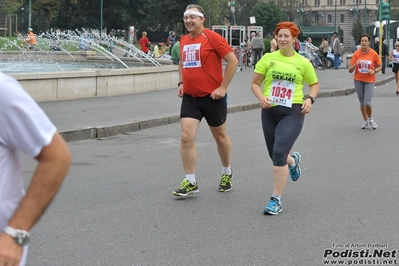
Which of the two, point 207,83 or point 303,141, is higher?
point 207,83

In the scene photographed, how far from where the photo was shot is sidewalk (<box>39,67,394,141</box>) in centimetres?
1390

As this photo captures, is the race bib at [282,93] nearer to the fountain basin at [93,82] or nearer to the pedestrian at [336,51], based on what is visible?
the fountain basin at [93,82]

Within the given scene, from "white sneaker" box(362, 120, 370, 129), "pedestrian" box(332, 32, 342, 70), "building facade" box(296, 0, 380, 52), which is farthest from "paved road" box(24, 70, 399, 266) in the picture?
"building facade" box(296, 0, 380, 52)

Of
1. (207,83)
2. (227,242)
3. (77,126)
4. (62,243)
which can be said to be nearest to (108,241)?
(62,243)

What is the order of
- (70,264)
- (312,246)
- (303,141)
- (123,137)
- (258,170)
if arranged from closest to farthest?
1. (70,264)
2. (312,246)
3. (258,170)
4. (303,141)
5. (123,137)

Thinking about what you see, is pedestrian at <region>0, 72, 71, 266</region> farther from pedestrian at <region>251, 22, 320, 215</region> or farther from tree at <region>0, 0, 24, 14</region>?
tree at <region>0, 0, 24, 14</region>

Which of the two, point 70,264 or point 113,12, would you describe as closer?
point 70,264

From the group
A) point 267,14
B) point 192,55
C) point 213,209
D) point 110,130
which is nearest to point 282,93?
point 192,55

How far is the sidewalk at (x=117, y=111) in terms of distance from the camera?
13895mm

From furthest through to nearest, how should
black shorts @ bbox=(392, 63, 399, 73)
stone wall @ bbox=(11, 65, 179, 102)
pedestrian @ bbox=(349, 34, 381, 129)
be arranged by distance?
black shorts @ bbox=(392, 63, 399, 73) < stone wall @ bbox=(11, 65, 179, 102) < pedestrian @ bbox=(349, 34, 381, 129)

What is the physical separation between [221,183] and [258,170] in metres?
1.50

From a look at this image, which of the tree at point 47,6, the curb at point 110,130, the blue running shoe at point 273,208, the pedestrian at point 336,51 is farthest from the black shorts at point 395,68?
the tree at point 47,6

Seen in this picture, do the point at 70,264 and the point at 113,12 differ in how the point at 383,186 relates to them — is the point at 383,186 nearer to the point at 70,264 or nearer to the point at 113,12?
the point at 70,264

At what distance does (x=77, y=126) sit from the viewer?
1386 cm
